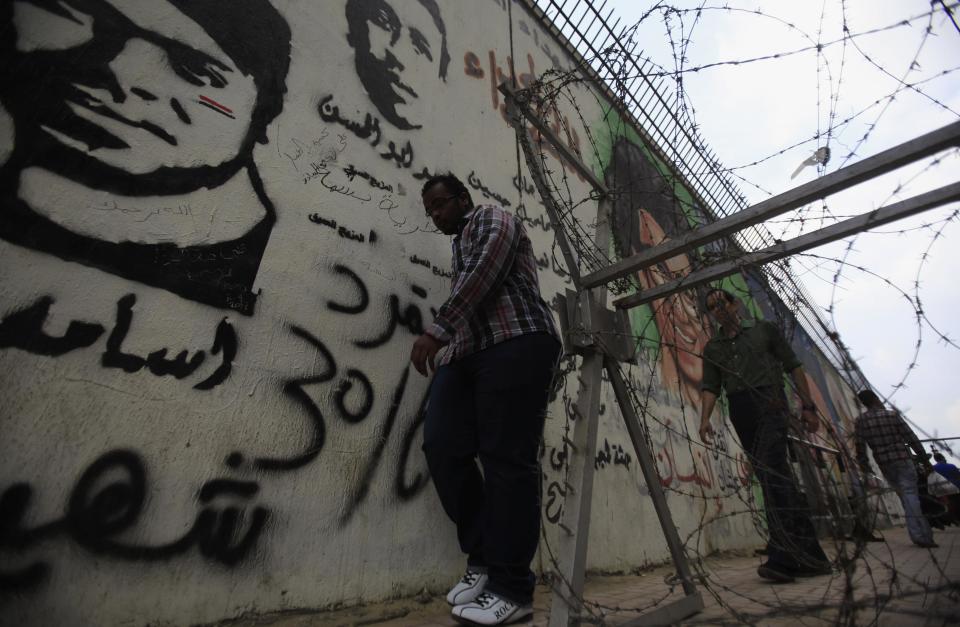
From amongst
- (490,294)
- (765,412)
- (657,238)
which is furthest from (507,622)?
(657,238)

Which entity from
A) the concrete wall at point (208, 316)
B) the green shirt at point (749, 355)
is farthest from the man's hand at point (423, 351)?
the green shirt at point (749, 355)

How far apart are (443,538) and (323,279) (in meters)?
1.13

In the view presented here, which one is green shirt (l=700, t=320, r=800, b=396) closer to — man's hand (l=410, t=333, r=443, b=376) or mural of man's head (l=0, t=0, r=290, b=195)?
man's hand (l=410, t=333, r=443, b=376)

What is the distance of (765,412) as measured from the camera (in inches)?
87.8

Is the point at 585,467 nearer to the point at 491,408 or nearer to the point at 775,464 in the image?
the point at 491,408

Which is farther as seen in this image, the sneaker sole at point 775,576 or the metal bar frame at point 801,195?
the sneaker sole at point 775,576

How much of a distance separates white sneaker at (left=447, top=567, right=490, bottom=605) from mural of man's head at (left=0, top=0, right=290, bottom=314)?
126 cm

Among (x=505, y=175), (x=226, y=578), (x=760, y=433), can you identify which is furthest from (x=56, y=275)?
(x=760, y=433)

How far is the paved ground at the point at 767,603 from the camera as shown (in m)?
1.02

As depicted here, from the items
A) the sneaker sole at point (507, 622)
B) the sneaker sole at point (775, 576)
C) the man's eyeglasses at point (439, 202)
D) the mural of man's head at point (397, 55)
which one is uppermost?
the mural of man's head at point (397, 55)

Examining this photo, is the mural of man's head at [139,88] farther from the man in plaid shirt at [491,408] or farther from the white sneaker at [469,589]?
the white sneaker at [469,589]

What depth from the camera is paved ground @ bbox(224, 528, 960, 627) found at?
102 centimetres

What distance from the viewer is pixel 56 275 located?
1318mm

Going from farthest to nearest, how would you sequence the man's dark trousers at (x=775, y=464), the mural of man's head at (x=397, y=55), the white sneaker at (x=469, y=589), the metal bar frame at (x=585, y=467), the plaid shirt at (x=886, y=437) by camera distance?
the mural of man's head at (x=397, y=55) → the man's dark trousers at (x=775, y=464) → the plaid shirt at (x=886, y=437) → the white sneaker at (x=469, y=589) → the metal bar frame at (x=585, y=467)
